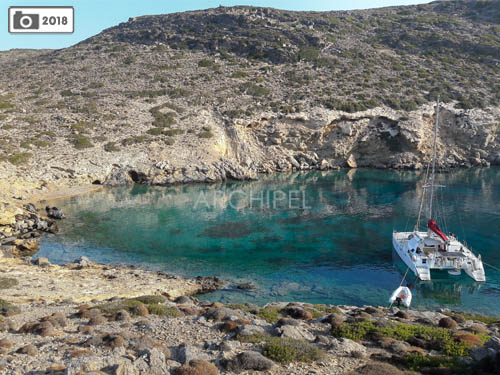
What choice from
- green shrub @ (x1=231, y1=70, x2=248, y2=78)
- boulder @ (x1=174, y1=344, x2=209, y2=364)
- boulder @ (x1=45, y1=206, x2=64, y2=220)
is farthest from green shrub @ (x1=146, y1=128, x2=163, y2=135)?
boulder @ (x1=174, y1=344, x2=209, y2=364)

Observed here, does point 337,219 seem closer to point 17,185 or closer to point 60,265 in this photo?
point 60,265

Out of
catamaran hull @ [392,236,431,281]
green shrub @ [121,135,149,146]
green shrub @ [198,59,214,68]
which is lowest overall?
catamaran hull @ [392,236,431,281]

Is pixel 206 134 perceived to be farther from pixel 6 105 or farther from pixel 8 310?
pixel 8 310

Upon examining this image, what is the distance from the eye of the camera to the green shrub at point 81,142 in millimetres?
57141

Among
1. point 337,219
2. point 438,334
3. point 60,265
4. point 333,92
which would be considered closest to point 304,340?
point 438,334

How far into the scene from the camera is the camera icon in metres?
21.5

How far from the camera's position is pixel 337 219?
129 ft

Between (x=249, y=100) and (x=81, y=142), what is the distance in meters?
31.5

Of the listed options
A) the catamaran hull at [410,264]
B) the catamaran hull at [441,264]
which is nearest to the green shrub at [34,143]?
the catamaran hull at [410,264]

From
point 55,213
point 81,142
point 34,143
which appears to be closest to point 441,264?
point 55,213

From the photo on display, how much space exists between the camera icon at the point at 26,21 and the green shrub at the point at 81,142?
37.4 metres

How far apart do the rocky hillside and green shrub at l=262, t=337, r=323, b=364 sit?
1887 inches

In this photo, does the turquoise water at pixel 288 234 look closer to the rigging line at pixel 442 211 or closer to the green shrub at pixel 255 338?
the rigging line at pixel 442 211

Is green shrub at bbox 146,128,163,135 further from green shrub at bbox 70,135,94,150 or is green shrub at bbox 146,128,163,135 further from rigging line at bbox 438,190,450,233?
rigging line at bbox 438,190,450,233
